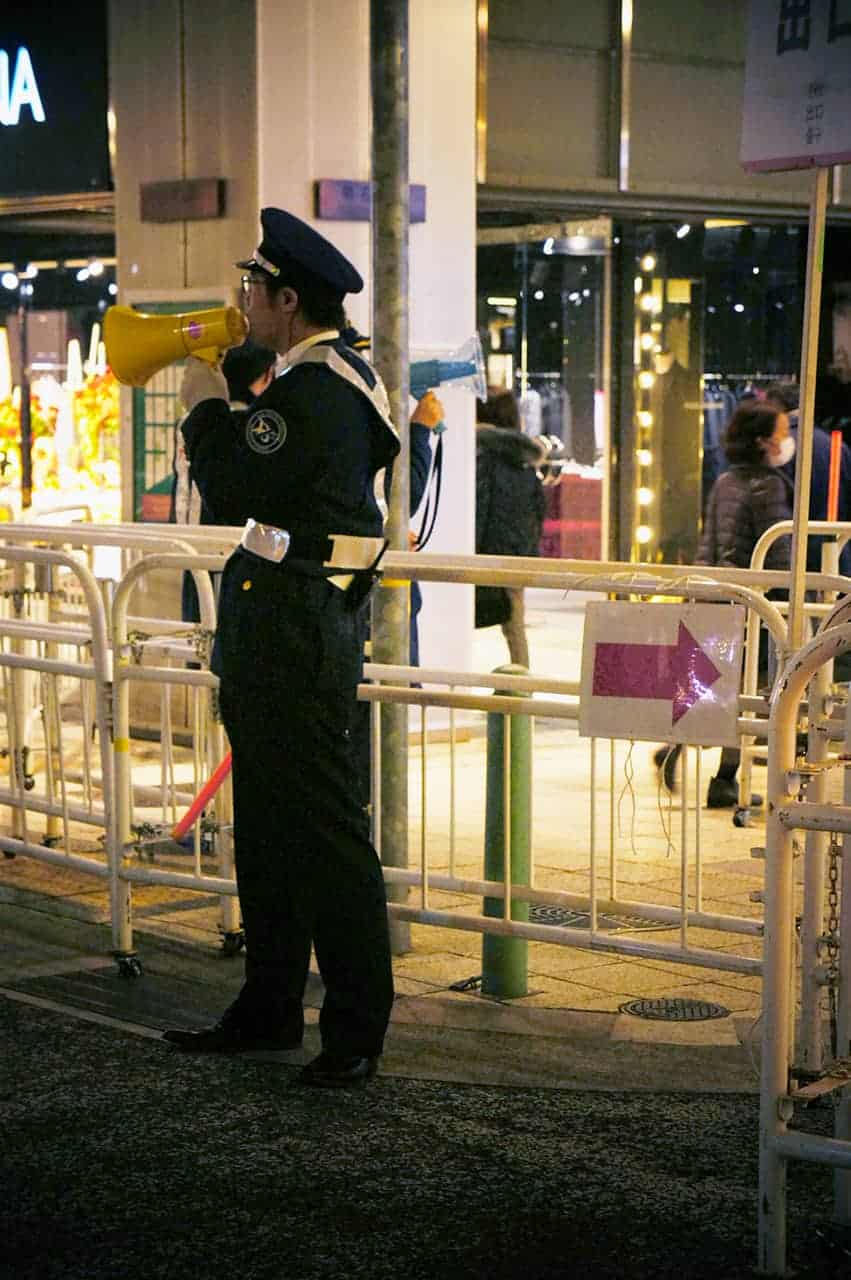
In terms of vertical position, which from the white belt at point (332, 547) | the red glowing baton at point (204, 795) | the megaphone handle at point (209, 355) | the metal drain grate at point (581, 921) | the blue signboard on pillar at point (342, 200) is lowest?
the metal drain grate at point (581, 921)

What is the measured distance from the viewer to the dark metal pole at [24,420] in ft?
46.6

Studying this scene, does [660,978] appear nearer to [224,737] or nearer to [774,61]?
[224,737]

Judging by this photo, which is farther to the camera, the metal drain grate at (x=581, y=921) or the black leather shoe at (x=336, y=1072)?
the metal drain grate at (x=581, y=921)

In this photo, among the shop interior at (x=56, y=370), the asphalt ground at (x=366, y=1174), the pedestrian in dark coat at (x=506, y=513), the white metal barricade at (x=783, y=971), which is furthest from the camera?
the shop interior at (x=56, y=370)

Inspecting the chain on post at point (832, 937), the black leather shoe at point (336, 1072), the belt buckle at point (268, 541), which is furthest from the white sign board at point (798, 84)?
the black leather shoe at point (336, 1072)

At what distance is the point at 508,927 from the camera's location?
20.9 feet

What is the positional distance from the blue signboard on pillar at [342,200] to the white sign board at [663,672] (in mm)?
5831

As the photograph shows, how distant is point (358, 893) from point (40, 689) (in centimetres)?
297

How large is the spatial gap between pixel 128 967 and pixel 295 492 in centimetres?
195

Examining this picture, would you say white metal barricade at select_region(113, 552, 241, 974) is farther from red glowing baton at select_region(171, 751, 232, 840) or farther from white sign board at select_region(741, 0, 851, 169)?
white sign board at select_region(741, 0, 851, 169)

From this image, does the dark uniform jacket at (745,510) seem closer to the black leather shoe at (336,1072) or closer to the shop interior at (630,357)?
the shop interior at (630,357)

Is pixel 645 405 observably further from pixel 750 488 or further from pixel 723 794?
pixel 723 794

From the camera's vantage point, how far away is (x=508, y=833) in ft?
21.6

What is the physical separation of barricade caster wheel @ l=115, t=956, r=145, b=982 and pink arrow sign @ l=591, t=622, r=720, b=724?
2.00 m
